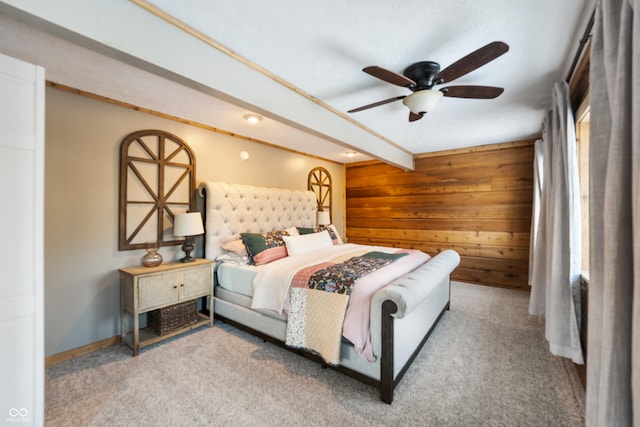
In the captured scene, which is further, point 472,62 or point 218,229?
point 218,229

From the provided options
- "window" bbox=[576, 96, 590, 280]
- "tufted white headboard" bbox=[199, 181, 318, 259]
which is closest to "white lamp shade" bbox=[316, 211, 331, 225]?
"tufted white headboard" bbox=[199, 181, 318, 259]

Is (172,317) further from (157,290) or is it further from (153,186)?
(153,186)

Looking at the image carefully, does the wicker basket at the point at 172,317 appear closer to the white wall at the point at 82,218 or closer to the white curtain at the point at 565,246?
the white wall at the point at 82,218

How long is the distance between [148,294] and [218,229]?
1.06 meters

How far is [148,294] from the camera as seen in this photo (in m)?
2.46

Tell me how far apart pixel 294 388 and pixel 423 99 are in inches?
94.2

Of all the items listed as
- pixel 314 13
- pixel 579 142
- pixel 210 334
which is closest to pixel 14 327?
pixel 210 334

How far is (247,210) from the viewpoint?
145 inches

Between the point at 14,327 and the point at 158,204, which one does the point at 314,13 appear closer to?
the point at 14,327

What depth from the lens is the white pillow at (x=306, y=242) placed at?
11.1ft

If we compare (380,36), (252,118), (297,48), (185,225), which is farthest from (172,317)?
(380,36)

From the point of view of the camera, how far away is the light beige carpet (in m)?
1.69
